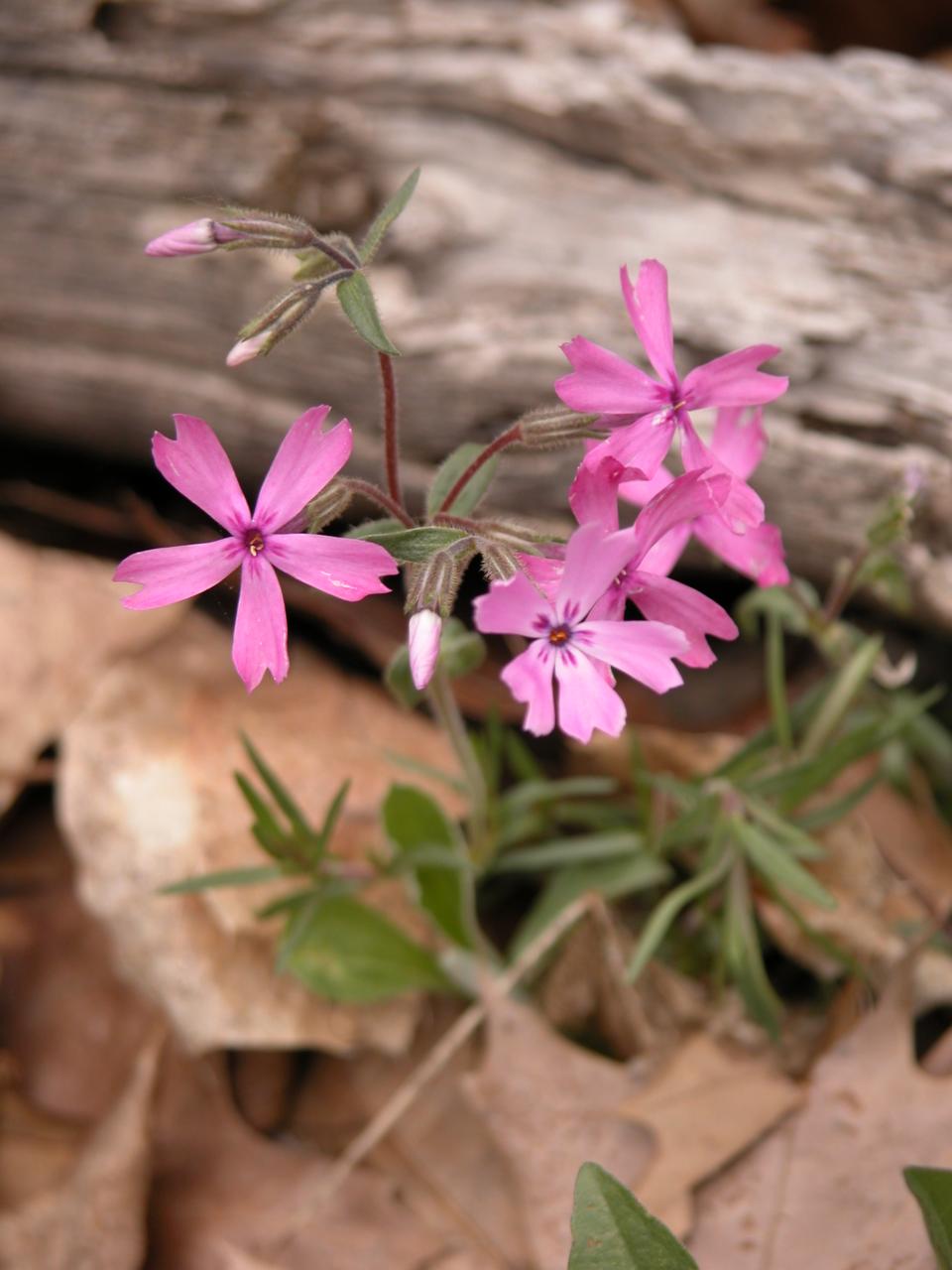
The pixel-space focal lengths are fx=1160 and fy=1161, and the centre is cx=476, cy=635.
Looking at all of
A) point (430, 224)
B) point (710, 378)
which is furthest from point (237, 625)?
point (430, 224)

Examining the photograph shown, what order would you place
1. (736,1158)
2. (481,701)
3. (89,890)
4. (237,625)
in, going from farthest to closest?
(481,701), (89,890), (736,1158), (237,625)

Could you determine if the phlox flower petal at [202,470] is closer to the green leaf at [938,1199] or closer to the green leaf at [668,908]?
the green leaf at [668,908]

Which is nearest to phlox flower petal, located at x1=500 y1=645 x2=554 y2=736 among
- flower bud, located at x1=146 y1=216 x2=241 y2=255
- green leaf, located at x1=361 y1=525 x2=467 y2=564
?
green leaf, located at x1=361 y1=525 x2=467 y2=564

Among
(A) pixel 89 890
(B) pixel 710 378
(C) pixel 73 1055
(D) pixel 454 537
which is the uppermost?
(B) pixel 710 378

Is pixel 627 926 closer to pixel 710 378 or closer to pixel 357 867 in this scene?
pixel 357 867

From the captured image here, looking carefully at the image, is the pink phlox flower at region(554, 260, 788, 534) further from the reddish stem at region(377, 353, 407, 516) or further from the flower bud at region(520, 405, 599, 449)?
the reddish stem at region(377, 353, 407, 516)

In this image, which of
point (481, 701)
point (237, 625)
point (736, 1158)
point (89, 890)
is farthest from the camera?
point (481, 701)

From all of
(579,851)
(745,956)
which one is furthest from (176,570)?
(745,956)
